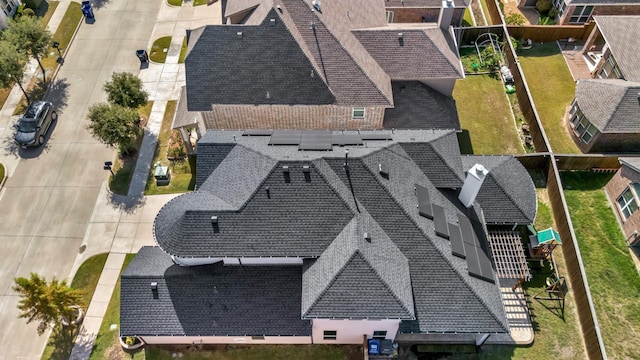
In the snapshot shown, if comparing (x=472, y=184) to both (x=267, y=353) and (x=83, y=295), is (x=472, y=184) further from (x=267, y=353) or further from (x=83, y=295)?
(x=83, y=295)

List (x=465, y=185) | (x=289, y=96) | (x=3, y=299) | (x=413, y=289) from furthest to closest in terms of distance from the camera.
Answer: (x=289, y=96) < (x=3, y=299) < (x=465, y=185) < (x=413, y=289)

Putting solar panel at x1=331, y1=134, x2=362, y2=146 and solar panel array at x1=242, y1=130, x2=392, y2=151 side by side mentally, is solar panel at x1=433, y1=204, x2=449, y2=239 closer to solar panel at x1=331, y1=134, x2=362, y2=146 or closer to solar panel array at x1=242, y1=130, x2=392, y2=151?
solar panel array at x1=242, y1=130, x2=392, y2=151

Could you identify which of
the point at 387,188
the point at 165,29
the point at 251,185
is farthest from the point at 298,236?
the point at 165,29

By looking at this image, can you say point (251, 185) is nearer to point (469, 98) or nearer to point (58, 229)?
point (58, 229)

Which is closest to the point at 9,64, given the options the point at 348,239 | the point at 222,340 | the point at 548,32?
Answer: the point at 222,340

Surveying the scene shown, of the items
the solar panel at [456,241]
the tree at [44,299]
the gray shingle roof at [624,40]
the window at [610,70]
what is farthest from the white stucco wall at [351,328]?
the window at [610,70]

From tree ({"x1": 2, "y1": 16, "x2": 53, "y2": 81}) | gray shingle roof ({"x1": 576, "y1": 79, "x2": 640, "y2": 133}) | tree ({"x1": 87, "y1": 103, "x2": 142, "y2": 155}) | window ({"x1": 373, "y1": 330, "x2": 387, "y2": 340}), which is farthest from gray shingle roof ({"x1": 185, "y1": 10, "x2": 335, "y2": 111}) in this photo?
gray shingle roof ({"x1": 576, "y1": 79, "x2": 640, "y2": 133})

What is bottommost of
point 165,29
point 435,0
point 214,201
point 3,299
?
point 3,299
